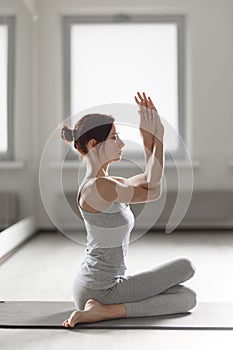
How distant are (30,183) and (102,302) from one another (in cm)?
281

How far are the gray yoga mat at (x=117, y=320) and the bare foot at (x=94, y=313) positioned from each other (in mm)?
17

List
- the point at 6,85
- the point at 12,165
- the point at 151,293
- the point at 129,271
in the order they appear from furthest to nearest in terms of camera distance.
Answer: the point at 12,165
the point at 6,85
the point at 129,271
the point at 151,293

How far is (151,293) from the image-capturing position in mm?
2168

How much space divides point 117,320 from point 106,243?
0.27m

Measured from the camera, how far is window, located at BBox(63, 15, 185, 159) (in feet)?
17.1

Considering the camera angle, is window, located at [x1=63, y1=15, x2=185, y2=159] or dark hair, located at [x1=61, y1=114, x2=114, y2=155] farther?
window, located at [x1=63, y1=15, x2=185, y2=159]

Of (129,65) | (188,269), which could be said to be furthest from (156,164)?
(129,65)

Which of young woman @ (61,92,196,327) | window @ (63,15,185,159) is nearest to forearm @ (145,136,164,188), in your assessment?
young woman @ (61,92,196,327)

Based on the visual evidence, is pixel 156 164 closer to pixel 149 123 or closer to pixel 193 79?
Result: pixel 149 123

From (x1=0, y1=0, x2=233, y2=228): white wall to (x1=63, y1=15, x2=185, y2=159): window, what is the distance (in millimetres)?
109

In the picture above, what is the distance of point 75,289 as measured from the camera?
2188mm

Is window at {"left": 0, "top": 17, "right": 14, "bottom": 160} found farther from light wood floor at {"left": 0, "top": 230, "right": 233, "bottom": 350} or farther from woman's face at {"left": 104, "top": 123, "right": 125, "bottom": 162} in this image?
woman's face at {"left": 104, "top": 123, "right": 125, "bottom": 162}

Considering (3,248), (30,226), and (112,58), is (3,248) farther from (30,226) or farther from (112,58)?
(112,58)

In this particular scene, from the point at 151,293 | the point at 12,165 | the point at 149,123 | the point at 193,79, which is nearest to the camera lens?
the point at 149,123
